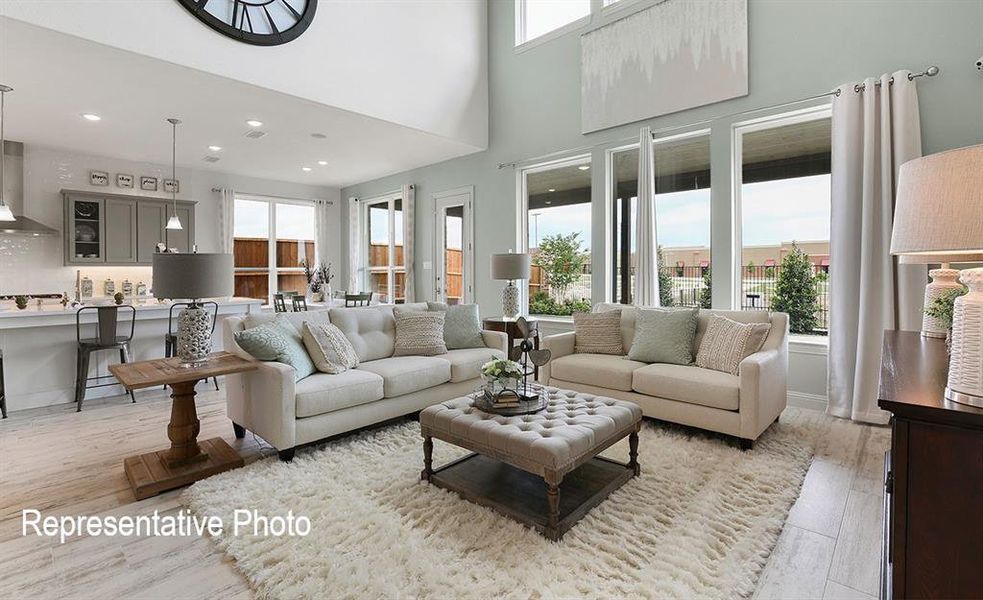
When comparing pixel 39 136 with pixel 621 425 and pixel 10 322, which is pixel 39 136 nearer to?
pixel 10 322

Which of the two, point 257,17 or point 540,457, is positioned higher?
point 257,17

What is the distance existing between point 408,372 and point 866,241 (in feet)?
12.0

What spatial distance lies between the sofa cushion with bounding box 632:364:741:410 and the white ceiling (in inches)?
148

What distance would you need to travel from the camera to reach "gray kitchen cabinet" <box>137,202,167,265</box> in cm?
666

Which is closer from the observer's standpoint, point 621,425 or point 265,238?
point 621,425

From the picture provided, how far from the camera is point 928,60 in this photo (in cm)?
353

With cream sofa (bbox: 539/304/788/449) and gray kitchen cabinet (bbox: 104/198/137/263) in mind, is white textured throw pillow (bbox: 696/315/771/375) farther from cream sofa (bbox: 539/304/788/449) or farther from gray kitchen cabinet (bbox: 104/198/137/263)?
gray kitchen cabinet (bbox: 104/198/137/263)

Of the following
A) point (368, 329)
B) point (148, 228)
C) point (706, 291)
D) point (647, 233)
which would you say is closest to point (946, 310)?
point (706, 291)

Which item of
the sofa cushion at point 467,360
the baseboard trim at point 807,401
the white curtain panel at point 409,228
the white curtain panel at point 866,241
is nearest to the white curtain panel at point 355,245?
the white curtain panel at point 409,228

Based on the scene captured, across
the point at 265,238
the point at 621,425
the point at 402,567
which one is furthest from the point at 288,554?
the point at 265,238

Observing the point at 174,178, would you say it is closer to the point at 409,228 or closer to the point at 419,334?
the point at 409,228

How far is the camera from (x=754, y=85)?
169 inches

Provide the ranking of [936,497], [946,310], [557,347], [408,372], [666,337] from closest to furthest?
[936,497] < [946,310] < [408,372] < [666,337] < [557,347]

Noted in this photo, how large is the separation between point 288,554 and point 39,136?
21.2 feet
